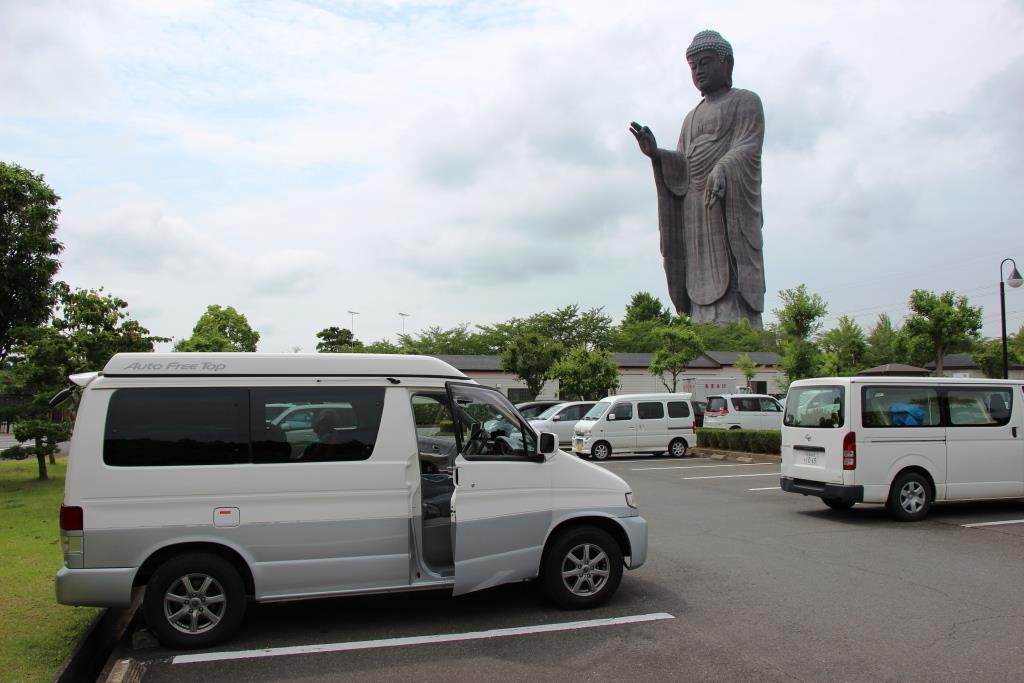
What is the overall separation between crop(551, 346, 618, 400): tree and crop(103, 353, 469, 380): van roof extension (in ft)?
103

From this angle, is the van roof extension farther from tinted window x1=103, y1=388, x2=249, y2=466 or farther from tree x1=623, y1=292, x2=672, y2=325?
tree x1=623, y1=292, x2=672, y2=325

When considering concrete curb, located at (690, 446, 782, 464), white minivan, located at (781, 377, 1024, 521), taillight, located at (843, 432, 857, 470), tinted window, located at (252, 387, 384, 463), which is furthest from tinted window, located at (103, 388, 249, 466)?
concrete curb, located at (690, 446, 782, 464)

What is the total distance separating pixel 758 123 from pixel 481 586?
62.1 m

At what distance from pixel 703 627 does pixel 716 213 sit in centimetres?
6145

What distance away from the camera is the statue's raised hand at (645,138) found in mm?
60062

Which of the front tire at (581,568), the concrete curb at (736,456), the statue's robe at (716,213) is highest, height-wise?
the statue's robe at (716,213)

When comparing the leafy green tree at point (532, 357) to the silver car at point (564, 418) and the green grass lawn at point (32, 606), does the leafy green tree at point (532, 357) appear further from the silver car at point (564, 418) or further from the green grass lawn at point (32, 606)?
the green grass lawn at point (32, 606)

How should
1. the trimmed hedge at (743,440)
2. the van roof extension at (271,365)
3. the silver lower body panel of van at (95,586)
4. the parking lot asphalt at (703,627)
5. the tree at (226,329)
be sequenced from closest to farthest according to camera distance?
the parking lot asphalt at (703,627), the silver lower body panel of van at (95,586), the van roof extension at (271,365), the trimmed hedge at (743,440), the tree at (226,329)

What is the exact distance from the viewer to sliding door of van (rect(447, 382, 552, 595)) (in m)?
5.89

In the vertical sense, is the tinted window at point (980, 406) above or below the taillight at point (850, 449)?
above

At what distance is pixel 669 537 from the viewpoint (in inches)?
379

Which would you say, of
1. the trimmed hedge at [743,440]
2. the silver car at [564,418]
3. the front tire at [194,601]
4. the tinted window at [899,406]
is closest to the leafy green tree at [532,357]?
the silver car at [564,418]

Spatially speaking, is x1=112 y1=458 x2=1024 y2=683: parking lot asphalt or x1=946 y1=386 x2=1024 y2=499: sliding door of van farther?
x1=946 y1=386 x2=1024 y2=499: sliding door of van

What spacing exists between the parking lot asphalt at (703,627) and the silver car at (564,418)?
48.8ft
